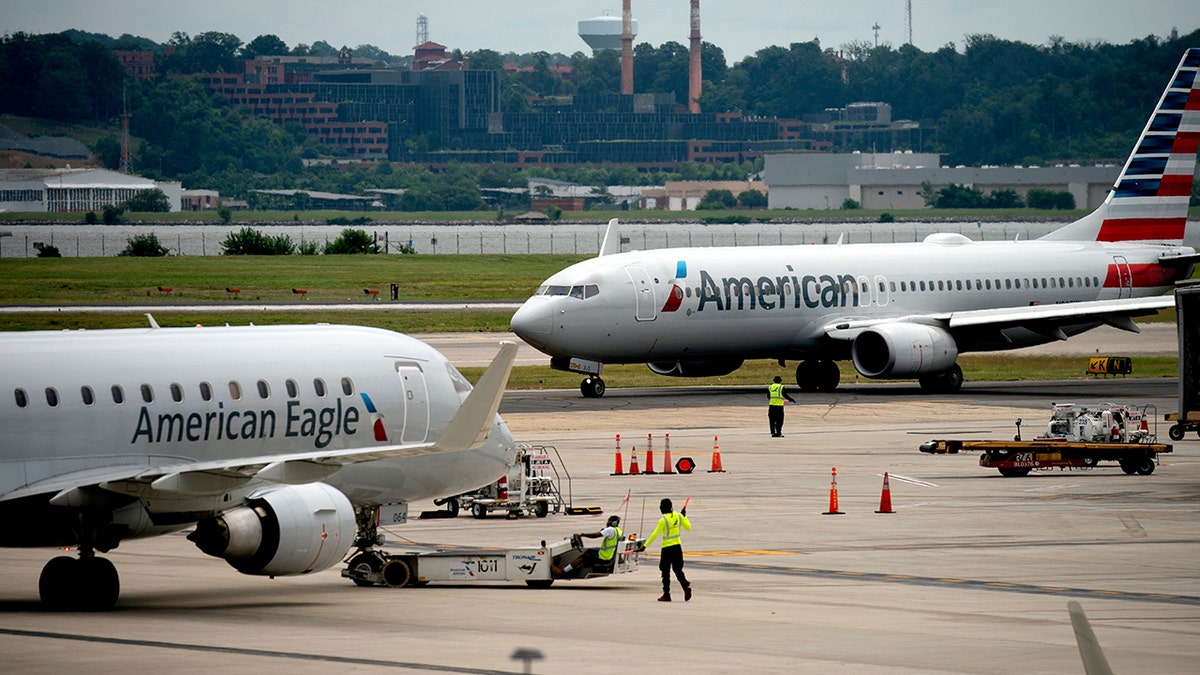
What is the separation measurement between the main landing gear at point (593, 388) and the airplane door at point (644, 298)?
294 centimetres

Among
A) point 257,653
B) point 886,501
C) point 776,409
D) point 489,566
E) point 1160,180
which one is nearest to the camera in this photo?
point 257,653

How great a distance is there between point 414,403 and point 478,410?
4.97 m

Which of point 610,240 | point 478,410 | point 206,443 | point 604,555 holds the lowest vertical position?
point 604,555

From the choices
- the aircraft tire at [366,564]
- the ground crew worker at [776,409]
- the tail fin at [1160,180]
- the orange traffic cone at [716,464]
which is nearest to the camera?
the aircraft tire at [366,564]

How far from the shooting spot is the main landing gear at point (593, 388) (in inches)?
2180

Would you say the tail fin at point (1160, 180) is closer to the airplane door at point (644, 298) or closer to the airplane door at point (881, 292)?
the airplane door at point (881, 292)

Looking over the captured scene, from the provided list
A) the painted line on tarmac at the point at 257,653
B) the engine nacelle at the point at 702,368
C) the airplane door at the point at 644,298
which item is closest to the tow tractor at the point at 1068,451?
the airplane door at the point at 644,298

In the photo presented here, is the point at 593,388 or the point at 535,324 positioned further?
the point at 593,388

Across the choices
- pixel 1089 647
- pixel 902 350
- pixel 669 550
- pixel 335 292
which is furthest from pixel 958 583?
pixel 335 292

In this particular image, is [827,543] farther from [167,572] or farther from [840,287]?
[840,287]

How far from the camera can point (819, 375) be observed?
58.3 m

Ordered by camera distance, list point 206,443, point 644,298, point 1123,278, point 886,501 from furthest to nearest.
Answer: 1. point 1123,278
2. point 644,298
3. point 886,501
4. point 206,443

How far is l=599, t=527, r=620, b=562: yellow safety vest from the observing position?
25609 mm

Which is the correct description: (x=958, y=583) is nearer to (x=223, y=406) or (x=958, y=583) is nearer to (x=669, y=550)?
(x=669, y=550)
